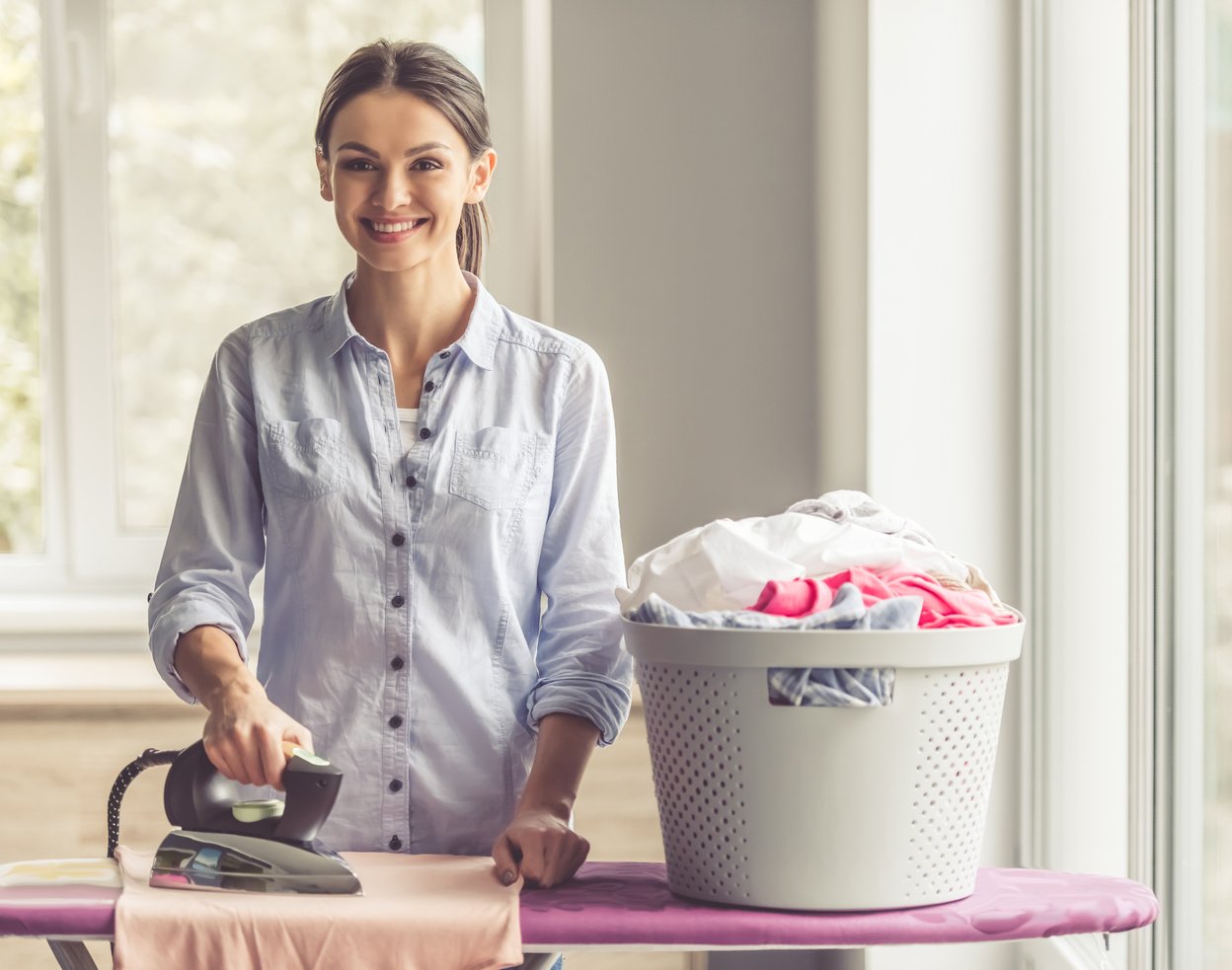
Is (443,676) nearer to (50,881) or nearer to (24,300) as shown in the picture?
(50,881)

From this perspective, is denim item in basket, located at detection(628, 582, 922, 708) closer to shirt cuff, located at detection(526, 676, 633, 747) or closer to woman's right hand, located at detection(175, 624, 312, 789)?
shirt cuff, located at detection(526, 676, 633, 747)

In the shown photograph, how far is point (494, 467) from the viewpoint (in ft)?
4.45

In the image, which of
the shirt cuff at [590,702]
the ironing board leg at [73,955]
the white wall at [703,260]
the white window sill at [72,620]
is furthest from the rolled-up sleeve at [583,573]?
the white window sill at [72,620]

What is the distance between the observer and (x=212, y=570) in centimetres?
135

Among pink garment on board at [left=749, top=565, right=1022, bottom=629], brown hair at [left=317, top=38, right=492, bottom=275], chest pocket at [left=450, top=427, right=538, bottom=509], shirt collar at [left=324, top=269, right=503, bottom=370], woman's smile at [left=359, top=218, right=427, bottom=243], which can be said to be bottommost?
pink garment on board at [left=749, top=565, right=1022, bottom=629]

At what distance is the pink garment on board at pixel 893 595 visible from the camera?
3.75 feet

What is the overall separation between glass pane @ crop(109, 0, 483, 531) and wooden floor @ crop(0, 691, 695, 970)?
2.24 ft

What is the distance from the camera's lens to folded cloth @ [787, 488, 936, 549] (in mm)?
1278

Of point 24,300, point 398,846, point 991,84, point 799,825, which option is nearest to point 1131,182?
point 991,84

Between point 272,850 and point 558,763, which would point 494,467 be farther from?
point 272,850

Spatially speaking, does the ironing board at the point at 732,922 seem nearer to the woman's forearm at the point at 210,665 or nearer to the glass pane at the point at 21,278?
the woman's forearm at the point at 210,665

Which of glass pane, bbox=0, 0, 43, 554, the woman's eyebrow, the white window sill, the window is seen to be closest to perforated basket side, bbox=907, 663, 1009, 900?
the window

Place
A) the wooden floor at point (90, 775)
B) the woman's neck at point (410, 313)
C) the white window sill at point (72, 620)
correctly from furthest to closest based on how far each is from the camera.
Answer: the white window sill at point (72, 620)
the wooden floor at point (90, 775)
the woman's neck at point (410, 313)

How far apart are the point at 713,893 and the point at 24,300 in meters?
2.25
